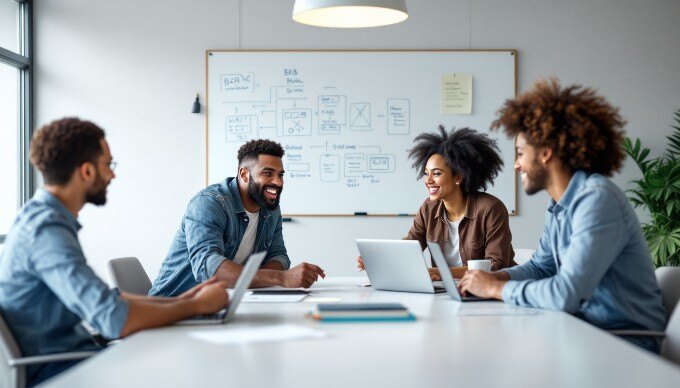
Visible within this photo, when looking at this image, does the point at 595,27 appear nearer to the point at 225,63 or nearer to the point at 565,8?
the point at 565,8

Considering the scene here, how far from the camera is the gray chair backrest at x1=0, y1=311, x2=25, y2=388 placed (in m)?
2.00

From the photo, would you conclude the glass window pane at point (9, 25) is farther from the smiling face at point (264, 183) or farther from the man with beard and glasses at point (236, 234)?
the smiling face at point (264, 183)

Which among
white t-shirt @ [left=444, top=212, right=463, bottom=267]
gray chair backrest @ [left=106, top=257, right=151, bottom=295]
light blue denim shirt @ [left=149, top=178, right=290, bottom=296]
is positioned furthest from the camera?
white t-shirt @ [left=444, top=212, right=463, bottom=267]

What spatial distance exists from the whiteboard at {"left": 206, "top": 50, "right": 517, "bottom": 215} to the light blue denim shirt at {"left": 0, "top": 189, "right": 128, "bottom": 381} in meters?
3.37

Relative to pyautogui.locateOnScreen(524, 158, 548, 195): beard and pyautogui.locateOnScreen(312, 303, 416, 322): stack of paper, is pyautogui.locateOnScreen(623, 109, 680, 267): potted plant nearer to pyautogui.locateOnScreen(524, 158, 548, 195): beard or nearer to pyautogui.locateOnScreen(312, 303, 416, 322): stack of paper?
pyautogui.locateOnScreen(524, 158, 548, 195): beard

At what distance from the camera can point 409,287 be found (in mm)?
2990

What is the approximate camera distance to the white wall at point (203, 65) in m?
5.56

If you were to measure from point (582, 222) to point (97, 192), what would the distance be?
4.76 ft

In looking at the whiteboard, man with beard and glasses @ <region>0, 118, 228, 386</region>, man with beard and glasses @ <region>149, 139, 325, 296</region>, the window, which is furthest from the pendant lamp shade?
the window

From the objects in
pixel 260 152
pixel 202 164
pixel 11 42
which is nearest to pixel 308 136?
pixel 202 164

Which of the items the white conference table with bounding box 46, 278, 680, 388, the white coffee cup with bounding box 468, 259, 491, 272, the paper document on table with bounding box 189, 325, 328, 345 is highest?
the white coffee cup with bounding box 468, 259, 491, 272

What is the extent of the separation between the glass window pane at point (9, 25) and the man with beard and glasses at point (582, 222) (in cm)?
386

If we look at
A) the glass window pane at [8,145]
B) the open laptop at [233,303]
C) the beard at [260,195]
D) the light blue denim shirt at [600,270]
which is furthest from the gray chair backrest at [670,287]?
the glass window pane at [8,145]

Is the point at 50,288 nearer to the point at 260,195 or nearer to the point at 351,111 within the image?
the point at 260,195
